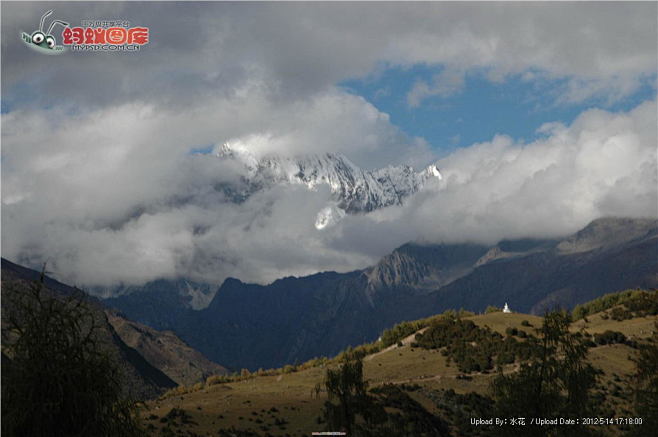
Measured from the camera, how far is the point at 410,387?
105 metres

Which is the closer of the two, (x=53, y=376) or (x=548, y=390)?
(x=53, y=376)

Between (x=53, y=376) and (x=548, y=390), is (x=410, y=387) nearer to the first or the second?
(x=548, y=390)

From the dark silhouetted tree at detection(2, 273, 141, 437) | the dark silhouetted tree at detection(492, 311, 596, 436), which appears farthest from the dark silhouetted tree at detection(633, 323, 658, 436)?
the dark silhouetted tree at detection(2, 273, 141, 437)

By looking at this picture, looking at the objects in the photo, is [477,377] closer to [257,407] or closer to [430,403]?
[430,403]

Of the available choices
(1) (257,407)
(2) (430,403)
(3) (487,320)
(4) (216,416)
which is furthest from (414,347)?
(4) (216,416)

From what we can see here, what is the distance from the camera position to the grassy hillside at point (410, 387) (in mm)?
79750

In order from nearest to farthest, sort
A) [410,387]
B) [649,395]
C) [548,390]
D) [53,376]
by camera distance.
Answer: [53,376] < [548,390] < [649,395] < [410,387]

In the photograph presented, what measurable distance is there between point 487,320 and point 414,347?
22.3 m

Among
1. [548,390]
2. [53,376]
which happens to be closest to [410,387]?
[548,390]

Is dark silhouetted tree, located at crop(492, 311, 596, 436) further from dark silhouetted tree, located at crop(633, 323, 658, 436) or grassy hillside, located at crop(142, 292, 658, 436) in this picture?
grassy hillside, located at crop(142, 292, 658, 436)

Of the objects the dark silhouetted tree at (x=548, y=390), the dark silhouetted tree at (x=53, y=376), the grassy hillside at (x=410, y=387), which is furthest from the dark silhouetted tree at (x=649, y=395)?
the dark silhouetted tree at (x=53, y=376)

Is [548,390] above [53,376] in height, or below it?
below

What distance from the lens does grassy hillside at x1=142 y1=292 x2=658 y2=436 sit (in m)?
79.8

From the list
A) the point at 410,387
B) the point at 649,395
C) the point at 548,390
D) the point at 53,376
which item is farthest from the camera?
the point at 410,387
